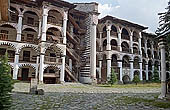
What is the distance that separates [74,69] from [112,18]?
463 inches

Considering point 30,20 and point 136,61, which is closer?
point 30,20

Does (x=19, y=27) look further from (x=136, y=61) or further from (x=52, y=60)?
(x=136, y=61)

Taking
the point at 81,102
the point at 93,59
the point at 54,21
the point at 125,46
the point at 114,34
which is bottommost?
the point at 81,102

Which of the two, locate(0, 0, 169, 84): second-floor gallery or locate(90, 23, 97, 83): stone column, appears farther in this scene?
locate(90, 23, 97, 83): stone column

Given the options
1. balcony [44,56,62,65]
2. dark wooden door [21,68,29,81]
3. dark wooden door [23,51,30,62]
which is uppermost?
dark wooden door [23,51,30,62]

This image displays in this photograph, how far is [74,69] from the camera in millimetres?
27062

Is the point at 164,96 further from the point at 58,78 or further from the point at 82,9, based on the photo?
the point at 82,9

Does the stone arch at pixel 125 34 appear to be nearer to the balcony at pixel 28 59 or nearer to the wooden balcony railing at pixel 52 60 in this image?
the wooden balcony railing at pixel 52 60

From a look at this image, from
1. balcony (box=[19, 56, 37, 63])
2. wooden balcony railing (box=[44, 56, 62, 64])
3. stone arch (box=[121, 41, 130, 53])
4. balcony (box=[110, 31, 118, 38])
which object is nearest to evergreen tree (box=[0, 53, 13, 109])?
wooden balcony railing (box=[44, 56, 62, 64])

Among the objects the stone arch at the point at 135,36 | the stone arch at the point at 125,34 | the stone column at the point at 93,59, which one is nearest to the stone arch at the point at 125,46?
the stone arch at the point at 125,34

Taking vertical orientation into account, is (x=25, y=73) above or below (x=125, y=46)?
below

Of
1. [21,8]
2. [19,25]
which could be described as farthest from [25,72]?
[21,8]

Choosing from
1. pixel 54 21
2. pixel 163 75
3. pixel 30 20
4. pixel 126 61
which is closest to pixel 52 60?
pixel 54 21

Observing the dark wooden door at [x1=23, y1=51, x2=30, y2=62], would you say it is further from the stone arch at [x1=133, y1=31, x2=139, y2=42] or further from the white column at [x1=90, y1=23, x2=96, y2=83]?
the stone arch at [x1=133, y1=31, x2=139, y2=42]
